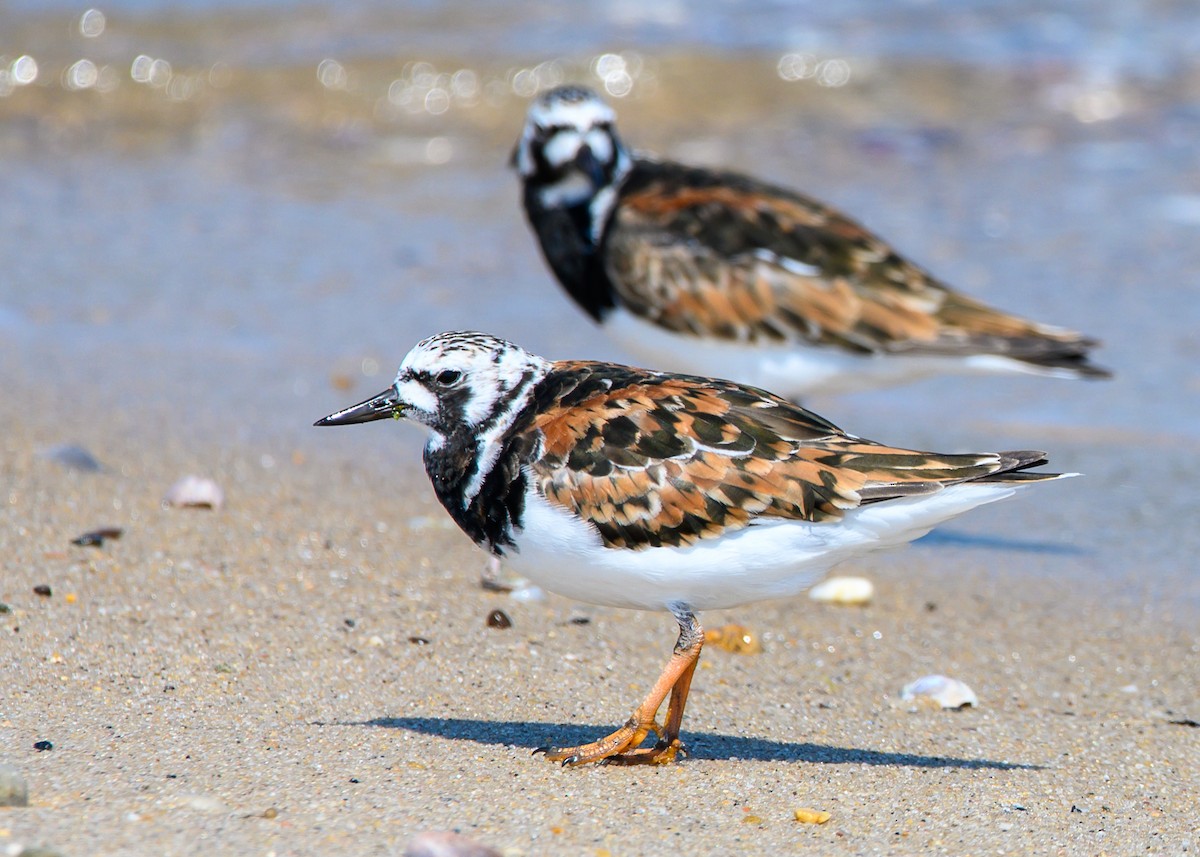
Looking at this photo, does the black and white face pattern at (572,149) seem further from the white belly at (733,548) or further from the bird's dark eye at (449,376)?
the white belly at (733,548)

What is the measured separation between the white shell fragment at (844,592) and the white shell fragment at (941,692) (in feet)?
1.78

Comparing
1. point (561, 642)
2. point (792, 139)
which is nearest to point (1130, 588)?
point (561, 642)

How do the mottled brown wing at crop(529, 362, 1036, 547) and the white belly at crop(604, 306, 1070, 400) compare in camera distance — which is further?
the white belly at crop(604, 306, 1070, 400)

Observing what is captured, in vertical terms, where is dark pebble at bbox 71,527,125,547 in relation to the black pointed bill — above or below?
below

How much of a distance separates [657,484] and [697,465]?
0.29 feet

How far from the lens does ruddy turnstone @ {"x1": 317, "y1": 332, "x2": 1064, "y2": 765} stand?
9.71 feet

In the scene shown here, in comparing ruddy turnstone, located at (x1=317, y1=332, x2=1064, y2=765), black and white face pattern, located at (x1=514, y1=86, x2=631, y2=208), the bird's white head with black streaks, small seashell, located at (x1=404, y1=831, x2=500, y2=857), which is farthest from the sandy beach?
black and white face pattern, located at (x1=514, y1=86, x2=631, y2=208)

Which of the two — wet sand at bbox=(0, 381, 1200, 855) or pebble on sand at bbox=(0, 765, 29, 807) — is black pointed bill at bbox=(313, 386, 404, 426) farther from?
pebble on sand at bbox=(0, 765, 29, 807)

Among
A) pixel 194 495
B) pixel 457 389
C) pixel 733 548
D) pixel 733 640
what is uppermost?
pixel 457 389

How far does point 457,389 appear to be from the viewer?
3143 millimetres

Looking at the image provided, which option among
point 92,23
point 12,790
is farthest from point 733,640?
point 92,23

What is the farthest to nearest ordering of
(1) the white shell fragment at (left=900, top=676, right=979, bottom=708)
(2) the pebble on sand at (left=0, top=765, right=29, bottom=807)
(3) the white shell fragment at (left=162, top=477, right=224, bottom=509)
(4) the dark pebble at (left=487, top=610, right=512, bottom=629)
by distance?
(3) the white shell fragment at (left=162, top=477, right=224, bottom=509)
(4) the dark pebble at (left=487, top=610, right=512, bottom=629)
(1) the white shell fragment at (left=900, top=676, right=979, bottom=708)
(2) the pebble on sand at (left=0, top=765, right=29, bottom=807)

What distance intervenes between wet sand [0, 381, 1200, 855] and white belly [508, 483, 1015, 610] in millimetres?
396

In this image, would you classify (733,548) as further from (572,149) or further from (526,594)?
(572,149)
